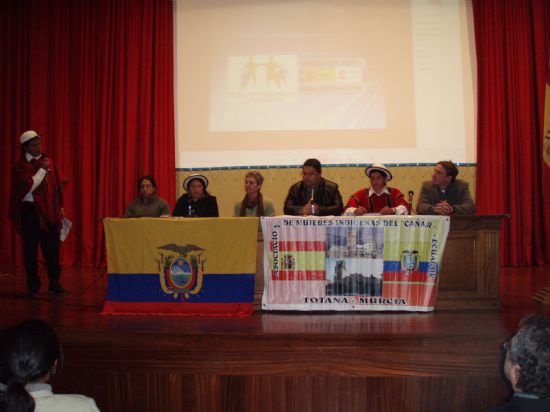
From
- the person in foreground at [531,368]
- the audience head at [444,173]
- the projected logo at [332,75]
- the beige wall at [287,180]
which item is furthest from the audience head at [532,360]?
the projected logo at [332,75]

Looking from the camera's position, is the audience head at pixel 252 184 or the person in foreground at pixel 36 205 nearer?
the person in foreground at pixel 36 205

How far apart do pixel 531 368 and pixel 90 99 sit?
20.9 feet

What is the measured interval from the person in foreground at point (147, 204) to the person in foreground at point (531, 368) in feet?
13.1

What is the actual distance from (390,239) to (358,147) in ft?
→ 9.10

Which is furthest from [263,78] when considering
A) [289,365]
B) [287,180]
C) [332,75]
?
[289,365]

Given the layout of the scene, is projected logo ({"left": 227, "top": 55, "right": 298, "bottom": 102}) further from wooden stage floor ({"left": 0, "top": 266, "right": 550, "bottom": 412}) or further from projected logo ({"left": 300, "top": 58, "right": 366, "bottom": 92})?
wooden stage floor ({"left": 0, "top": 266, "right": 550, "bottom": 412})

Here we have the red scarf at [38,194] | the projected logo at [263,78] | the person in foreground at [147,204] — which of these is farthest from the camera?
the projected logo at [263,78]

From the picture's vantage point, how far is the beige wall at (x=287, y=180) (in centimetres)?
633

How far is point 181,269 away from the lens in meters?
3.78

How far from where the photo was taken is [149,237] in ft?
12.5

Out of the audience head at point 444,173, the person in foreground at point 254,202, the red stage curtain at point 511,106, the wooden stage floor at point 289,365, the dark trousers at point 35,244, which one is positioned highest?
the red stage curtain at point 511,106

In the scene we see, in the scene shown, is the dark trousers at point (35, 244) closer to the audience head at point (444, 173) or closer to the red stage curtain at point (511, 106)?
the audience head at point (444, 173)

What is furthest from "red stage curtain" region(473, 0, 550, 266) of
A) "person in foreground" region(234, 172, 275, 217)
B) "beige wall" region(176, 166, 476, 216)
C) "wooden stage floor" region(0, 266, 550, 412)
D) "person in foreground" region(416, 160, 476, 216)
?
"wooden stage floor" region(0, 266, 550, 412)

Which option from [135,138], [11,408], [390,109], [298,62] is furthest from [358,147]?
[11,408]
